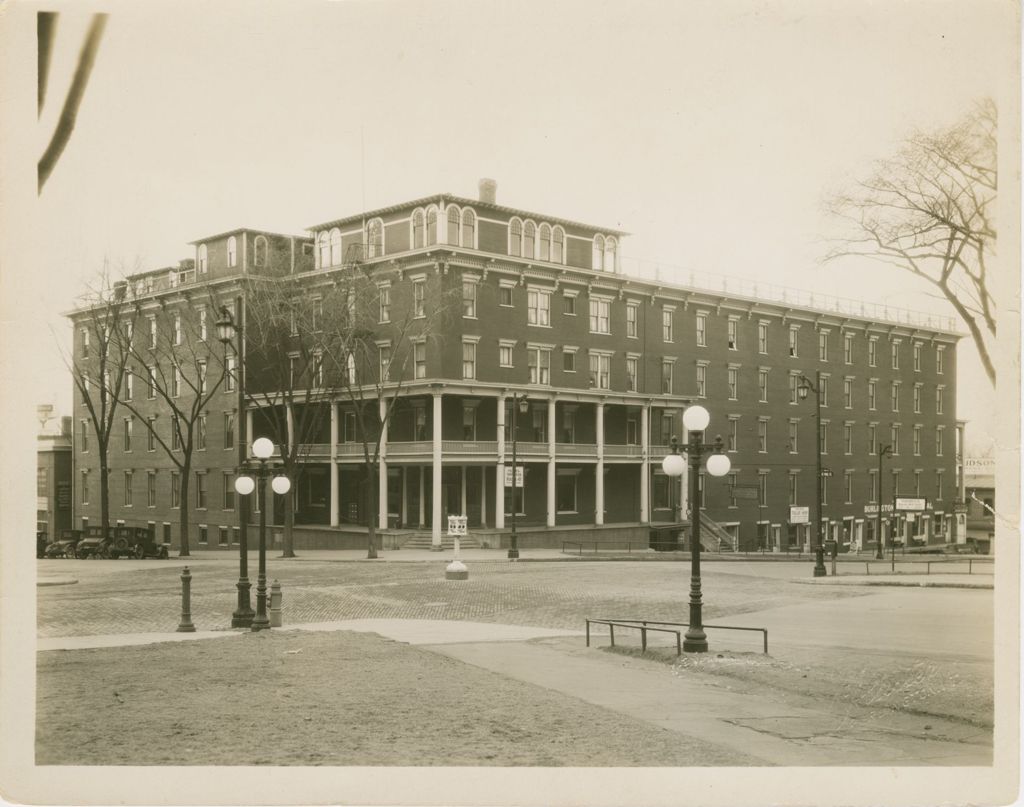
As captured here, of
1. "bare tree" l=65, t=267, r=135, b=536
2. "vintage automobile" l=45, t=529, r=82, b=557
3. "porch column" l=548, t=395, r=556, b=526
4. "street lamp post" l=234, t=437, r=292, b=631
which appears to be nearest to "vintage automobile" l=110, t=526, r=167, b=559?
"bare tree" l=65, t=267, r=135, b=536

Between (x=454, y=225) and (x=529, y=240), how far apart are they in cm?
327

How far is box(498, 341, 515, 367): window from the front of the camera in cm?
4134

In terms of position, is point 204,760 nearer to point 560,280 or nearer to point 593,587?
point 593,587

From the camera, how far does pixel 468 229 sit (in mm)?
36250

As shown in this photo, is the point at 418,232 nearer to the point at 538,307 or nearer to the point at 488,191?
the point at 538,307

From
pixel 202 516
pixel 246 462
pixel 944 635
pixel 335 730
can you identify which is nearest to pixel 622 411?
pixel 202 516

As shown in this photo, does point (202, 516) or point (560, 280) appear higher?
point (560, 280)

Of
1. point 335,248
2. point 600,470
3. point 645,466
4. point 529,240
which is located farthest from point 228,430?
point 645,466

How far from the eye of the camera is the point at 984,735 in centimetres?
937

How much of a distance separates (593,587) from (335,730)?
16696mm

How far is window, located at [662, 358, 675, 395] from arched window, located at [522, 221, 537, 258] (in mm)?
8537

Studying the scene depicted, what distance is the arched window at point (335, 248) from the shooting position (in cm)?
3009

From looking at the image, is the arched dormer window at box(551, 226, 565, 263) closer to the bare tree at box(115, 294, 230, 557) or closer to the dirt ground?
the bare tree at box(115, 294, 230, 557)

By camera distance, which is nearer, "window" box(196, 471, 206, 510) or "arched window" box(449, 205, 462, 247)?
"arched window" box(449, 205, 462, 247)
